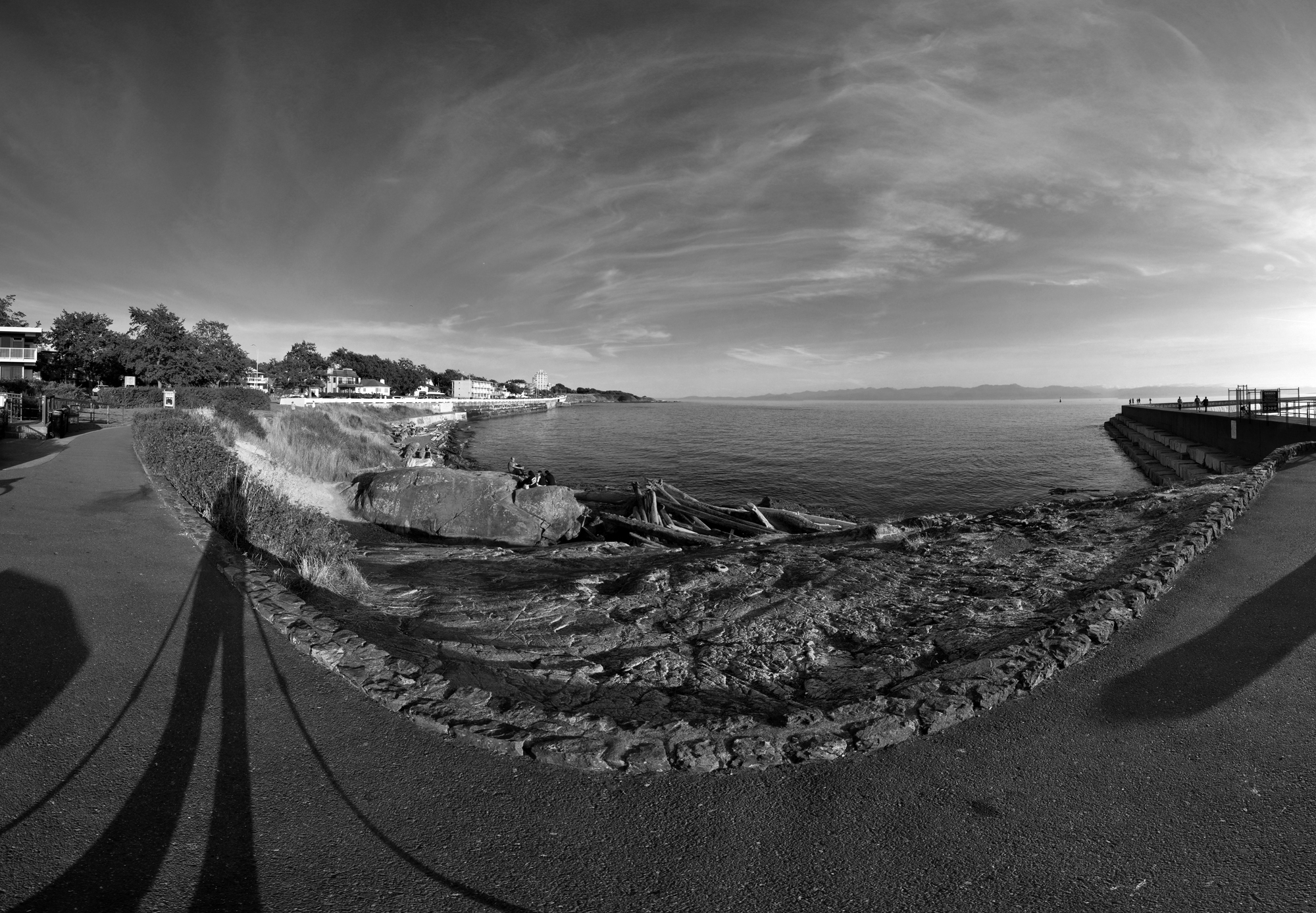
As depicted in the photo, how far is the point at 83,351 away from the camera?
61.3 meters

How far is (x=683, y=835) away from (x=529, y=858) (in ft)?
2.75

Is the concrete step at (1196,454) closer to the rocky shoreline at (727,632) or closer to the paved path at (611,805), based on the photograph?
the rocky shoreline at (727,632)

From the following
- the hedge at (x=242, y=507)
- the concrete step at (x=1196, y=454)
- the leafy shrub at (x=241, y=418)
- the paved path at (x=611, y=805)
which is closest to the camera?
the paved path at (x=611, y=805)

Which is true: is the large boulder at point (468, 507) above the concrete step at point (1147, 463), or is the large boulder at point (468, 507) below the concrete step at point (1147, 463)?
above

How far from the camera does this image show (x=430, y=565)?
10648 mm

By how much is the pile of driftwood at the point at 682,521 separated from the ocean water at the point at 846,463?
6603mm

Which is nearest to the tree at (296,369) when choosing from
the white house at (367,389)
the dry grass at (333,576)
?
the white house at (367,389)

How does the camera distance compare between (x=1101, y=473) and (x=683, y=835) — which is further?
(x=1101, y=473)

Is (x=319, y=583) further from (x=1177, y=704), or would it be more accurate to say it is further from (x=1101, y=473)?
(x=1101, y=473)

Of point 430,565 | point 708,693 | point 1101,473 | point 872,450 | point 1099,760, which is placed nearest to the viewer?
point 1099,760

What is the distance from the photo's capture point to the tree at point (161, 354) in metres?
56.6

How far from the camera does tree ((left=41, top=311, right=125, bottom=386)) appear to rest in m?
61.5

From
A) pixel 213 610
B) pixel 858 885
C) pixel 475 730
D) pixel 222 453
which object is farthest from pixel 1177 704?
pixel 222 453

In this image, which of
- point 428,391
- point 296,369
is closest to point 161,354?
point 296,369
